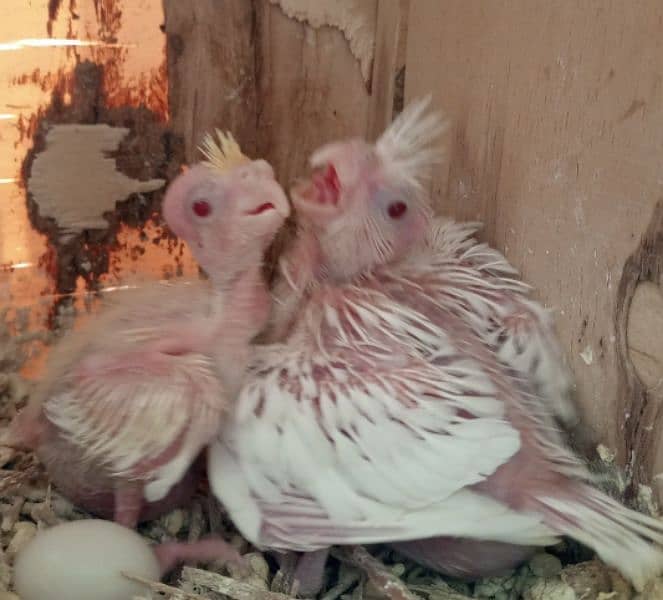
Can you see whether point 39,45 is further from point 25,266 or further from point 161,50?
point 25,266

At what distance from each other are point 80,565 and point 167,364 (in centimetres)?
19

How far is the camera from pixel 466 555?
2.74 feet

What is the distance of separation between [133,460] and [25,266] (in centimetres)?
51

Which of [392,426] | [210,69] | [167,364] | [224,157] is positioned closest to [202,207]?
[224,157]

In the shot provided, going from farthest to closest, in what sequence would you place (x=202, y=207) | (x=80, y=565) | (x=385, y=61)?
(x=385, y=61) < (x=202, y=207) < (x=80, y=565)

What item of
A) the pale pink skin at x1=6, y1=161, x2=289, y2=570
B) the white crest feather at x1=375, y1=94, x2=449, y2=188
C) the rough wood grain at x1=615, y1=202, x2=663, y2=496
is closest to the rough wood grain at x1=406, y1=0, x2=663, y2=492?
the rough wood grain at x1=615, y1=202, x2=663, y2=496

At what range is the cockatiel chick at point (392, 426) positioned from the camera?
0.79m

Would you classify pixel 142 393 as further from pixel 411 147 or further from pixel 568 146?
pixel 568 146

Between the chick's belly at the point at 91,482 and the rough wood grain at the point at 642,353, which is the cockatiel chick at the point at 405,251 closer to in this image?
the rough wood grain at the point at 642,353

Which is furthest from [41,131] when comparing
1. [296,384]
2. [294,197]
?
[296,384]

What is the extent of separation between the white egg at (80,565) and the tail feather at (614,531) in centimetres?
38

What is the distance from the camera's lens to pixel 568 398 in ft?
2.99

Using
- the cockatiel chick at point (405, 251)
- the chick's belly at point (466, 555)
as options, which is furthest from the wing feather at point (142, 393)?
the chick's belly at point (466, 555)

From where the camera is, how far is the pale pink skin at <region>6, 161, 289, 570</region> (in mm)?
844
